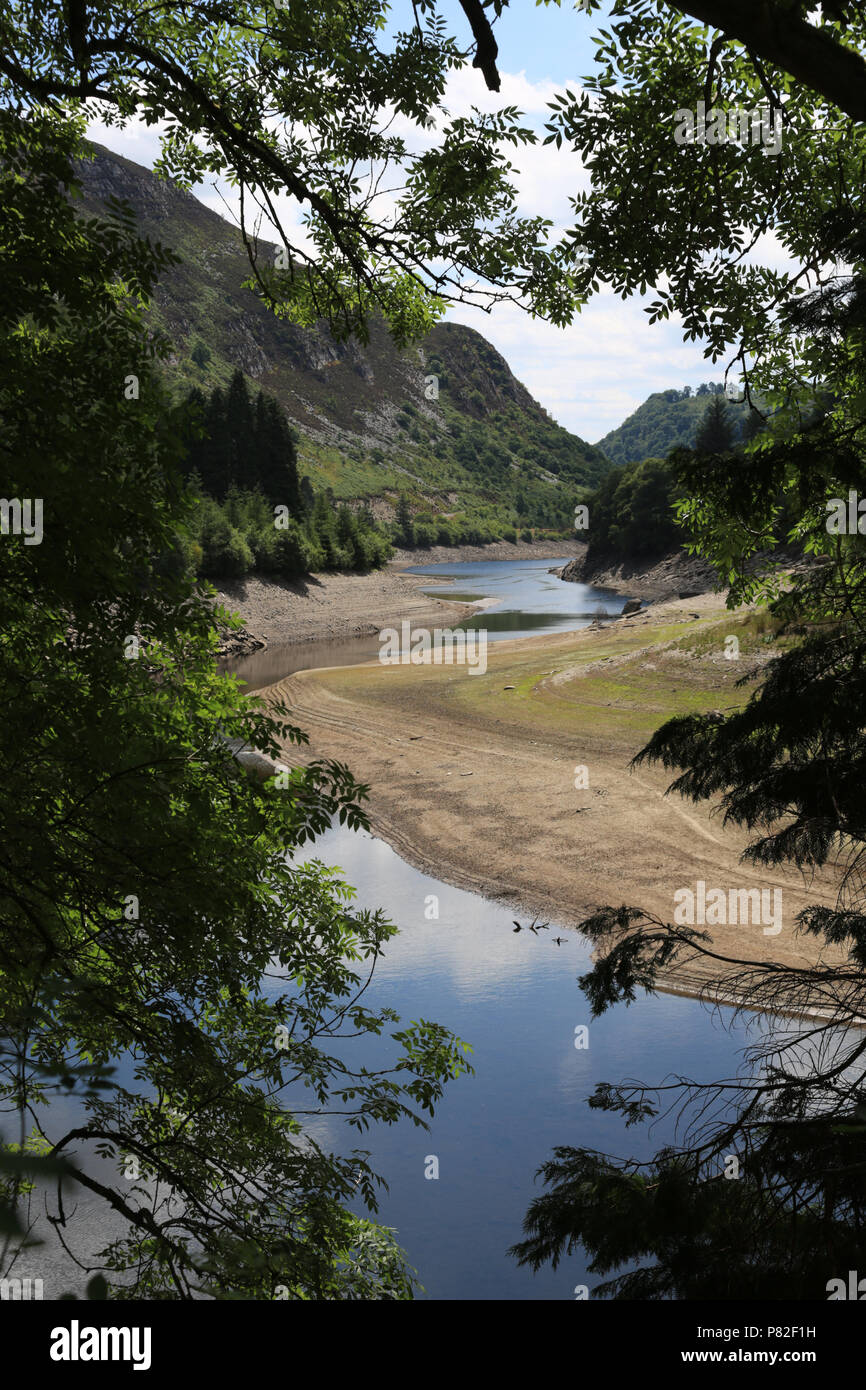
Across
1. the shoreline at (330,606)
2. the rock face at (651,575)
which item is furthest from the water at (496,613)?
the rock face at (651,575)

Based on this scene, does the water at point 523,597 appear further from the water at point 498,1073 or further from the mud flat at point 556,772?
the water at point 498,1073

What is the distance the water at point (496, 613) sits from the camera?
52500 mm

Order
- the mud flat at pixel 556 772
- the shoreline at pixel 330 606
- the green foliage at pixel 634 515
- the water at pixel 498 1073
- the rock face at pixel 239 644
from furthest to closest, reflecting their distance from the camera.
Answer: the green foliage at pixel 634 515 < the shoreline at pixel 330 606 < the rock face at pixel 239 644 < the mud flat at pixel 556 772 < the water at pixel 498 1073

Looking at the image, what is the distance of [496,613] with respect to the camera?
73.8 m

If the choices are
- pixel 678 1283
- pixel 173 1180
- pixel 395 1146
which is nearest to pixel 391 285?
pixel 173 1180

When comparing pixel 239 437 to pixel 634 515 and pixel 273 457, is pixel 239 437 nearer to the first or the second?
pixel 273 457

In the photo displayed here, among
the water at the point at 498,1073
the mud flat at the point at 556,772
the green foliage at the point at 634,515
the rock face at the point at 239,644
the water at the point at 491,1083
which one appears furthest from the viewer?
the green foliage at the point at 634,515

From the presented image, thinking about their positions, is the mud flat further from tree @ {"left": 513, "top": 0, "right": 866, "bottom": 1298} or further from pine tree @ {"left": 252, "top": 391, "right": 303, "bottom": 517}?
pine tree @ {"left": 252, "top": 391, "right": 303, "bottom": 517}

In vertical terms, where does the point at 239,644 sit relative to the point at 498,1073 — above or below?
above

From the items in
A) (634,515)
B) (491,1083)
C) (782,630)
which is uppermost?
(634,515)

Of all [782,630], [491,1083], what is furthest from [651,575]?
[782,630]
